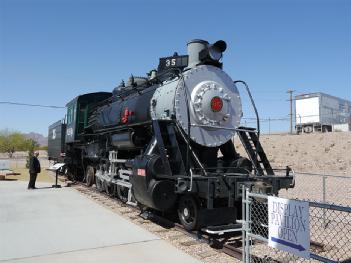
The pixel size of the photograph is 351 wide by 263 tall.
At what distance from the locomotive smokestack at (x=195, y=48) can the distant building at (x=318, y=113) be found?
29141 mm

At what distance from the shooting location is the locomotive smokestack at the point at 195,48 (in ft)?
28.7

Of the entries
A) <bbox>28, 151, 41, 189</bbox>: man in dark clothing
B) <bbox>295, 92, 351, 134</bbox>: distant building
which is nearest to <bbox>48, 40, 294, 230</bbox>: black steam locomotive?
<bbox>28, 151, 41, 189</bbox>: man in dark clothing

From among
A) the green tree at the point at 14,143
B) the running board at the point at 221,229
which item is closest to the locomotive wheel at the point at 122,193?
the running board at the point at 221,229

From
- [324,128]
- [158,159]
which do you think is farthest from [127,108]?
[324,128]

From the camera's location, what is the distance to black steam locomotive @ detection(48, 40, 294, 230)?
286 inches

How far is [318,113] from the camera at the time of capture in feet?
116

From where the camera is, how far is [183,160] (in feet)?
26.2

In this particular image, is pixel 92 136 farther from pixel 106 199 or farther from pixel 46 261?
pixel 46 261

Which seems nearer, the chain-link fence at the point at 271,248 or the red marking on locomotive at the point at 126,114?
the chain-link fence at the point at 271,248

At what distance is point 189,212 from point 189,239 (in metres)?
0.62

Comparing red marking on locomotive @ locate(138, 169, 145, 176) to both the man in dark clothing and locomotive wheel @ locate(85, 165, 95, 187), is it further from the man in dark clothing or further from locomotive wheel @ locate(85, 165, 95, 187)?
the man in dark clothing

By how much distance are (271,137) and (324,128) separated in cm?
514

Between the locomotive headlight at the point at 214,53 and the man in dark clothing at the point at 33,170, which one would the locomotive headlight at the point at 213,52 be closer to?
the locomotive headlight at the point at 214,53

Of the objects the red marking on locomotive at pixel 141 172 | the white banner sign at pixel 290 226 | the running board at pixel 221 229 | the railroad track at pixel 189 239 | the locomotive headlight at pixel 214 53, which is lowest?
the railroad track at pixel 189 239
